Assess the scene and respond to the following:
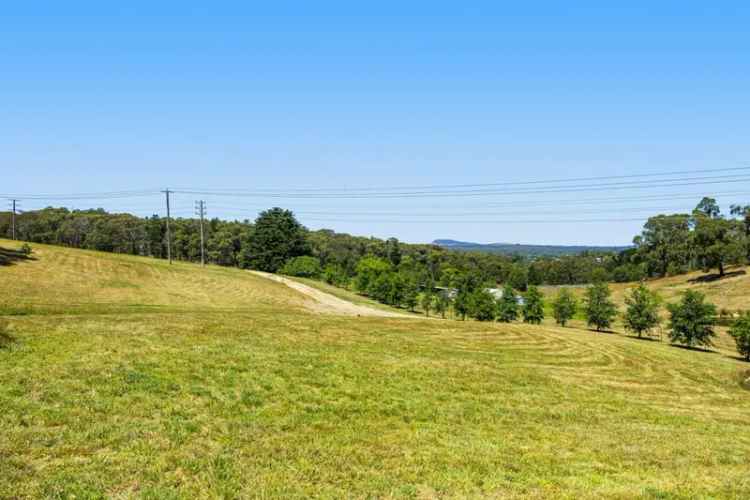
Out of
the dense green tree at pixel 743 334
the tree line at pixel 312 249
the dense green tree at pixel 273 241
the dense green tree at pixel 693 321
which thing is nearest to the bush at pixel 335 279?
the tree line at pixel 312 249

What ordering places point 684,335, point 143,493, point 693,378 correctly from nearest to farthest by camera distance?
point 143,493 < point 693,378 < point 684,335

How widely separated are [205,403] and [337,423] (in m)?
4.67

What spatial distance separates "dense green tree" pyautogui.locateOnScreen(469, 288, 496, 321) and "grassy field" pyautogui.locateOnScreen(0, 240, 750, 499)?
148 feet

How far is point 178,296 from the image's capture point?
2307 inches

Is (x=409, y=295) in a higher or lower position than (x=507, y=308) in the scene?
higher

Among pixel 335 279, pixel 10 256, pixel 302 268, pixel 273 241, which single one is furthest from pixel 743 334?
pixel 273 241

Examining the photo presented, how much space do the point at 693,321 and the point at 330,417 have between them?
5913 cm

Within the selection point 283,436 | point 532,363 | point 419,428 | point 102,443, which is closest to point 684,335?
point 532,363

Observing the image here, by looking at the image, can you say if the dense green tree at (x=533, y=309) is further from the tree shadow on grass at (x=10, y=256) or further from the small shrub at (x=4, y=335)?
the small shrub at (x=4, y=335)

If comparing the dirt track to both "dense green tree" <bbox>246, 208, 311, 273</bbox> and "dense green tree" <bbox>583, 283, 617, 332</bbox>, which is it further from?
"dense green tree" <bbox>246, 208, 311, 273</bbox>

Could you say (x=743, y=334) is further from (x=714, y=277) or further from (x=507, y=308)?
(x=714, y=277)

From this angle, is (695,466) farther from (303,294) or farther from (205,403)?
(303,294)

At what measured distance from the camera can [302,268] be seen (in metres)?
133

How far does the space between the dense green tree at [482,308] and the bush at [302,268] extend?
57386mm
